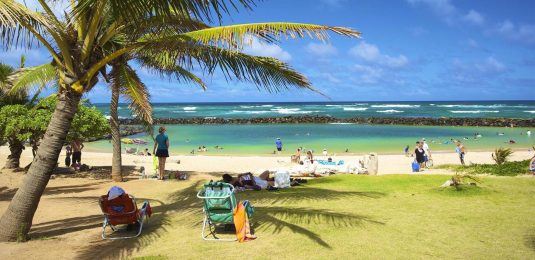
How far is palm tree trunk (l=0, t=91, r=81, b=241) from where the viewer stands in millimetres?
5750

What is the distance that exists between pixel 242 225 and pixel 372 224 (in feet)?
6.75

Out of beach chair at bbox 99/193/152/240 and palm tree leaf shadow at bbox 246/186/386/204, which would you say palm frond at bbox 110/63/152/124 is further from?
beach chair at bbox 99/193/152/240

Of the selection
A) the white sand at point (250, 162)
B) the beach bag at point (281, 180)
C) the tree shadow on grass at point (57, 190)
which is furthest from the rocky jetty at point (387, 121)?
the beach bag at point (281, 180)

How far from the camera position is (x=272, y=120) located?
5984cm

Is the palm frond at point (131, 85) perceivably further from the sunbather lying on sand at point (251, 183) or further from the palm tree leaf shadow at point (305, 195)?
the palm tree leaf shadow at point (305, 195)

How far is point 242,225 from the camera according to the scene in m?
6.15

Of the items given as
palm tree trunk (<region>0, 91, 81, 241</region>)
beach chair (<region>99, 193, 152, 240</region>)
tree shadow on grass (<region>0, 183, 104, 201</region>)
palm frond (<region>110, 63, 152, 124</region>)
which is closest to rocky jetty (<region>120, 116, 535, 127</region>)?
tree shadow on grass (<region>0, 183, 104, 201</region>)

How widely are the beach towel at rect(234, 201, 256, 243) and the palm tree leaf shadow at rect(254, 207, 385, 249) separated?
1.43ft

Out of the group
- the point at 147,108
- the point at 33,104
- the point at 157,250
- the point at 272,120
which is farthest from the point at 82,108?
the point at 272,120

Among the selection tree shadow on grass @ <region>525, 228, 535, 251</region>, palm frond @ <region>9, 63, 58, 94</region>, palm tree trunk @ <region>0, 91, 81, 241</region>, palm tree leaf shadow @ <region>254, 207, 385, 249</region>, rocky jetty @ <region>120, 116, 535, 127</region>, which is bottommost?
tree shadow on grass @ <region>525, 228, 535, 251</region>

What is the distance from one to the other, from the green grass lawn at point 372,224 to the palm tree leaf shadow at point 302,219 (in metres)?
0.02

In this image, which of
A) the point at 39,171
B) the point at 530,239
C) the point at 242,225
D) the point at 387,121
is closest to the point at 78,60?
the point at 39,171

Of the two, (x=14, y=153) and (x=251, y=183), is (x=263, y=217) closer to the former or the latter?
(x=251, y=183)

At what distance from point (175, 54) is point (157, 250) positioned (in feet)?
9.70
